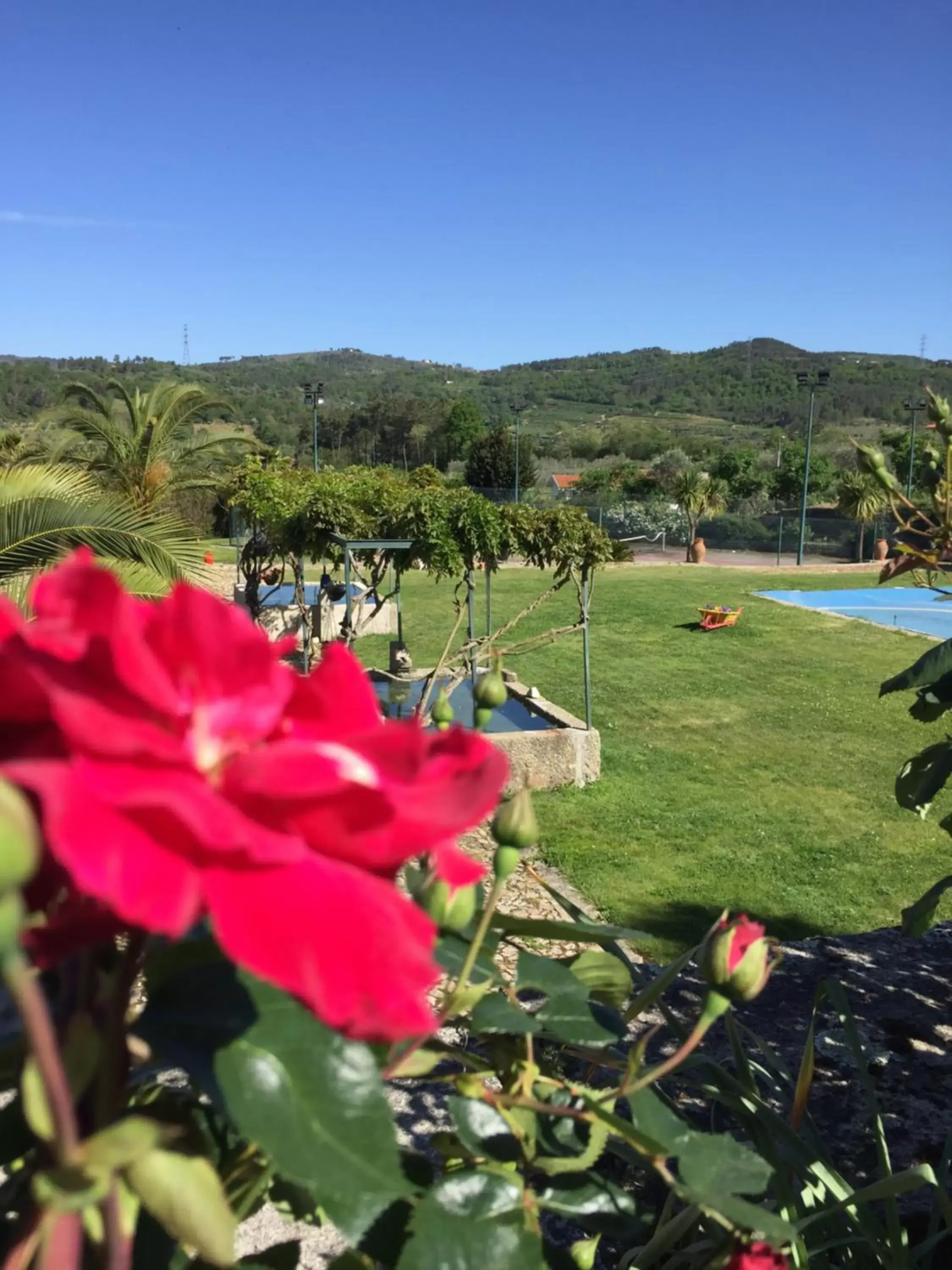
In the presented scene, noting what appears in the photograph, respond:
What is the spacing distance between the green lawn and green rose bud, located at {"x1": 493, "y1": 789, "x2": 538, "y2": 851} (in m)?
0.90

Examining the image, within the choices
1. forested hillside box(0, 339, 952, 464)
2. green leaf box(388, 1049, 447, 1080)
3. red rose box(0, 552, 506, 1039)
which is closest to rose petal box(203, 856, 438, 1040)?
red rose box(0, 552, 506, 1039)

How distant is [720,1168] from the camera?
0.65 m

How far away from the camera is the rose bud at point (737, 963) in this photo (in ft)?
2.20

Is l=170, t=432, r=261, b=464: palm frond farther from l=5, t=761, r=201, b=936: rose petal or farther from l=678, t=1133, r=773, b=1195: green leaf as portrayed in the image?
l=5, t=761, r=201, b=936: rose petal

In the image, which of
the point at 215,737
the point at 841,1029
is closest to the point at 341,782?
the point at 215,737

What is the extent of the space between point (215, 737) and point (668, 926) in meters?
5.34

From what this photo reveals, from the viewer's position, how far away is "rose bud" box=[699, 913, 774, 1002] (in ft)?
2.20

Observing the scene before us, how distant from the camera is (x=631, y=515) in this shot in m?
36.1

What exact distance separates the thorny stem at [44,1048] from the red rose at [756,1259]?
1.82 feet

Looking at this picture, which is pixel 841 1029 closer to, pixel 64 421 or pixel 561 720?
pixel 561 720

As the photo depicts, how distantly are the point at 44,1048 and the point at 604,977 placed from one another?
60cm

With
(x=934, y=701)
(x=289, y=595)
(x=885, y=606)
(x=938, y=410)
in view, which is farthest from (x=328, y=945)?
(x=885, y=606)

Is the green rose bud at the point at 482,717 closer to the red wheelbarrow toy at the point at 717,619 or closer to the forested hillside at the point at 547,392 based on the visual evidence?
the red wheelbarrow toy at the point at 717,619

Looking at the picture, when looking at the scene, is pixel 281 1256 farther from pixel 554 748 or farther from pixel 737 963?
pixel 554 748
